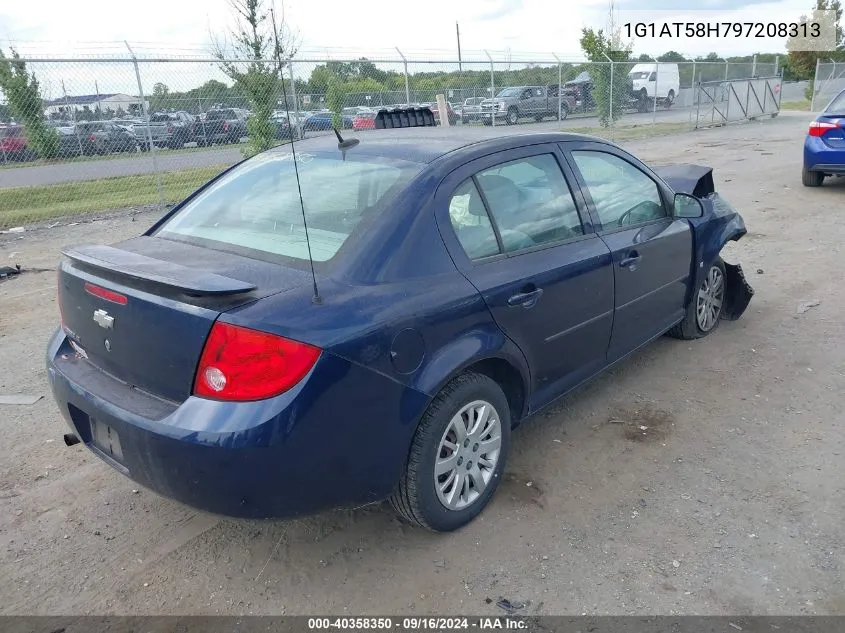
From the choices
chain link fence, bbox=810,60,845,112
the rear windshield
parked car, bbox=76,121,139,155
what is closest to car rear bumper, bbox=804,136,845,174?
the rear windshield

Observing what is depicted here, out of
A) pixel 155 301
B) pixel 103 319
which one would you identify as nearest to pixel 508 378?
pixel 155 301

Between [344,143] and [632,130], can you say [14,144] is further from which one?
[632,130]

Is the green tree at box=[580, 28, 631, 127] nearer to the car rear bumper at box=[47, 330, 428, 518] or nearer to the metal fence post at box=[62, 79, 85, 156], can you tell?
the metal fence post at box=[62, 79, 85, 156]

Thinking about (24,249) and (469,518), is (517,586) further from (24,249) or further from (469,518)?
(24,249)

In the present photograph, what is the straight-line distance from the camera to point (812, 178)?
1048 centimetres

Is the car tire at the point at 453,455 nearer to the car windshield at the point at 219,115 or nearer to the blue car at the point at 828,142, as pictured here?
the blue car at the point at 828,142

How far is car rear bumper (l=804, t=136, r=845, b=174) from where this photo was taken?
962 centimetres

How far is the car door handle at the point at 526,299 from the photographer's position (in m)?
2.97

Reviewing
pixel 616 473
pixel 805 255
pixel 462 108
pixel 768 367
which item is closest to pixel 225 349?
pixel 616 473

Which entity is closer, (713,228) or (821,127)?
(713,228)

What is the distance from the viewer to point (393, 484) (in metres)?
2.61

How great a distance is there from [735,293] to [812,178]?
6.69 meters

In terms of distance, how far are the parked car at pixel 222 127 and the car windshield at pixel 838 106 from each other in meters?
9.22

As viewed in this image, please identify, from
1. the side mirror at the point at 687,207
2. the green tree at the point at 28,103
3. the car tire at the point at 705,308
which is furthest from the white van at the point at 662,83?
the side mirror at the point at 687,207
